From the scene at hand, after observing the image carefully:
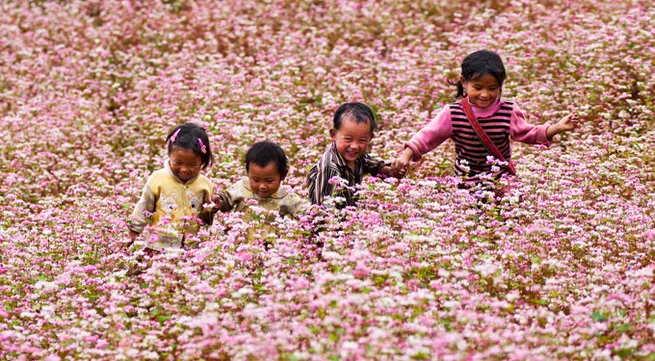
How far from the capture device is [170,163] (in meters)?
7.01

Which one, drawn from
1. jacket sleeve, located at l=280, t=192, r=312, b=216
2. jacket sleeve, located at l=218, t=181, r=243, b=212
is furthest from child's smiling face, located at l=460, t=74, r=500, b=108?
jacket sleeve, located at l=218, t=181, r=243, b=212

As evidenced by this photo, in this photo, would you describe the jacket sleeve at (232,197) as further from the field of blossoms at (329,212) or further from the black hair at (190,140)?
the black hair at (190,140)

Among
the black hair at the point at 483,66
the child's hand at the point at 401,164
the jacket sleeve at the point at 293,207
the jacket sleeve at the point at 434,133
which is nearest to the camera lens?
the jacket sleeve at the point at 293,207

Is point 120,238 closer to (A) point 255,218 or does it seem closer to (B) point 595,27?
(A) point 255,218

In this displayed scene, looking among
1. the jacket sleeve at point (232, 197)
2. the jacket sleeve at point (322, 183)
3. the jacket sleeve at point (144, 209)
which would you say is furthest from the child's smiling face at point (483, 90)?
the jacket sleeve at point (144, 209)

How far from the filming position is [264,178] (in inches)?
268

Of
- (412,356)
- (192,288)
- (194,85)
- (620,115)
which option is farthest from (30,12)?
(412,356)

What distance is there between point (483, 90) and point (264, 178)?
2.17 metres

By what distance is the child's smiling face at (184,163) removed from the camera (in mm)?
6816

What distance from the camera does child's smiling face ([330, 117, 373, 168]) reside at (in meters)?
6.89

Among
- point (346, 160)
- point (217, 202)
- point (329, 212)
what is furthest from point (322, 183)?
point (217, 202)

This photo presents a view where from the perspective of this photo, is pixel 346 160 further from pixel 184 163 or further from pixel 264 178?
pixel 184 163

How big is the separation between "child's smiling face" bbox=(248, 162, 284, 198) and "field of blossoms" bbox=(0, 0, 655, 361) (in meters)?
0.26

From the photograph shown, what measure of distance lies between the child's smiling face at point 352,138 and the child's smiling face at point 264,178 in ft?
1.91
